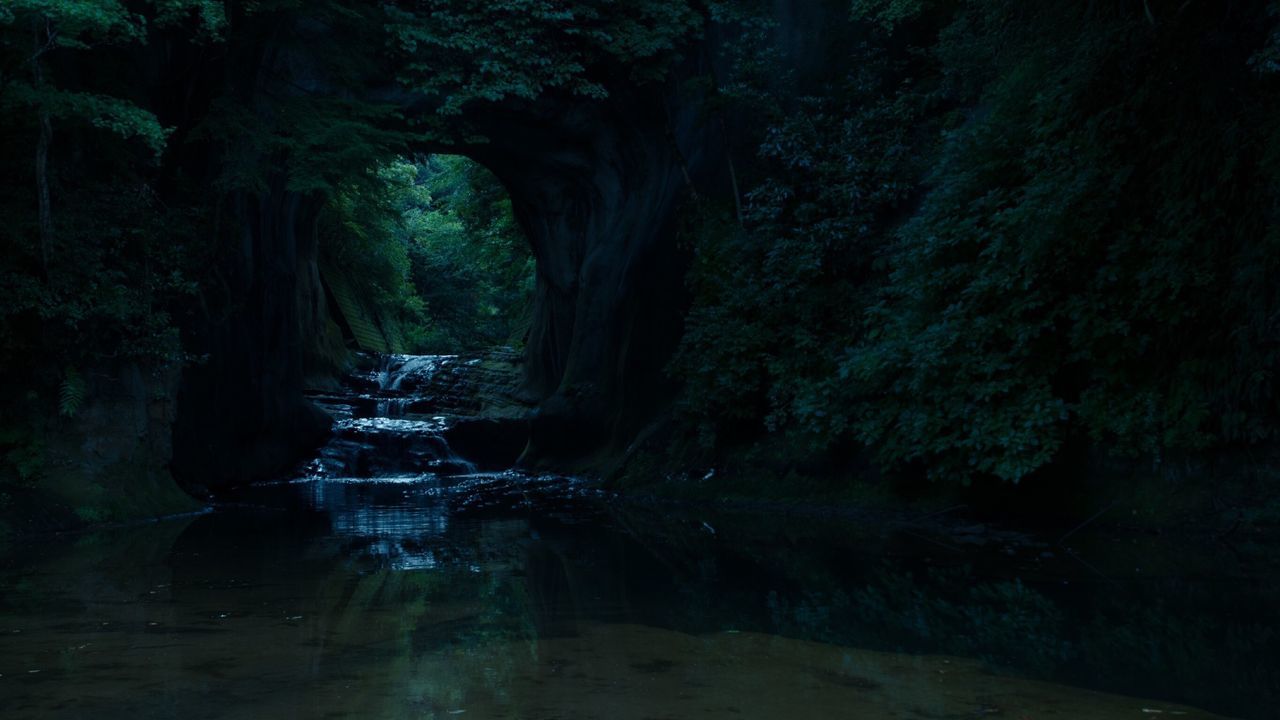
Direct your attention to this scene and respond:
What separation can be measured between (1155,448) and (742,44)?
9887 millimetres

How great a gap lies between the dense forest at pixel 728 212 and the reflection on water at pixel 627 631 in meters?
1.94

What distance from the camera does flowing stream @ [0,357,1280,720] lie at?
3.73m

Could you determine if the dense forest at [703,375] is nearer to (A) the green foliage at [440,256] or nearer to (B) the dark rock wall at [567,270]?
(B) the dark rock wall at [567,270]

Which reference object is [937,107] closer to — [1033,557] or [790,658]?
[1033,557]

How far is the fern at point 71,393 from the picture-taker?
1101cm

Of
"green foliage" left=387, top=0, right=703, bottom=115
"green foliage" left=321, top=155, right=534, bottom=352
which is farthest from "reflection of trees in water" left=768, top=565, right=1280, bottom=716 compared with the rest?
"green foliage" left=321, top=155, right=534, bottom=352

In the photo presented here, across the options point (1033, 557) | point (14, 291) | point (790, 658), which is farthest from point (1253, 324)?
point (14, 291)

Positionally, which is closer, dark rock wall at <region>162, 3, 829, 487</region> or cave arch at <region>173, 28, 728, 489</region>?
dark rock wall at <region>162, 3, 829, 487</region>

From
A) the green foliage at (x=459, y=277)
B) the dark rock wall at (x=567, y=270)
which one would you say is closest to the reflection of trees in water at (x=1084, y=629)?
the dark rock wall at (x=567, y=270)

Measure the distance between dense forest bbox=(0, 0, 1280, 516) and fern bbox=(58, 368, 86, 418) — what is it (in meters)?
0.04

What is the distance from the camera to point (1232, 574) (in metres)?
6.61

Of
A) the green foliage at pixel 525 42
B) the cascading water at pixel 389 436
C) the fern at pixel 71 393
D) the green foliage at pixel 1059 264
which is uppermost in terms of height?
the green foliage at pixel 525 42

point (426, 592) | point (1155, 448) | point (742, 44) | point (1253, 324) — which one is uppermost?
point (742, 44)

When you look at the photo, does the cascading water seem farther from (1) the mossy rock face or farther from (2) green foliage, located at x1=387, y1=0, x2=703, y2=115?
(2) green foliage, located at x1=387, y1=0, x2=703, y2=115
